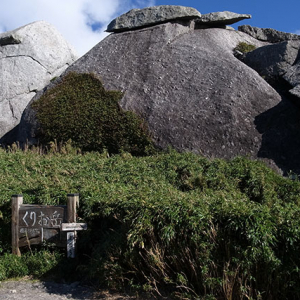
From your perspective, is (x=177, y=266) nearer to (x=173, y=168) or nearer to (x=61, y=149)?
(x=173, y=168)

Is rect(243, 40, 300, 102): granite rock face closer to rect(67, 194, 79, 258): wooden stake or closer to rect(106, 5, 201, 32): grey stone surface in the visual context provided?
rect(106, 5, 201, 32): grey stone surface

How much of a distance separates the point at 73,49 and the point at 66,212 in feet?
51.5

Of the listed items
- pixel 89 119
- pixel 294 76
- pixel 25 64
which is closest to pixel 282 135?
pixel 294 76

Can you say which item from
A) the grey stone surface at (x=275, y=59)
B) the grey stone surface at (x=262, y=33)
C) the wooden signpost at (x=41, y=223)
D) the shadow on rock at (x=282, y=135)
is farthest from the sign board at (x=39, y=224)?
the grey stone surface at (x=262, y=33)

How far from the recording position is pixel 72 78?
13.4m

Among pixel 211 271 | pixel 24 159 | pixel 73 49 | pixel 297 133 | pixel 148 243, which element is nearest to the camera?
pixel 211 271

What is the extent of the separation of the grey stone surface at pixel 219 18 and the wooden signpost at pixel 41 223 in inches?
430

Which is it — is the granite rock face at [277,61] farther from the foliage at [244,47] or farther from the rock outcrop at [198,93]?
the foliage at [244,47]

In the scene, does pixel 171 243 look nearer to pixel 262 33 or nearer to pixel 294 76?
pixel 294 76

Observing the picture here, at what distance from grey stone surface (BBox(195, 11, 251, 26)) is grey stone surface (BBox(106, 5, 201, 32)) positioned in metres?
0.60

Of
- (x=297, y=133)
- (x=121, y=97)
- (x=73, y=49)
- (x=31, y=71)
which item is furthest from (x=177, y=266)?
(x=73, y=49)

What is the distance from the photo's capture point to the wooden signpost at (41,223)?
650 cm

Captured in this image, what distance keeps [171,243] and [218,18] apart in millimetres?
11985

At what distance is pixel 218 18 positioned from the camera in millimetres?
15562
